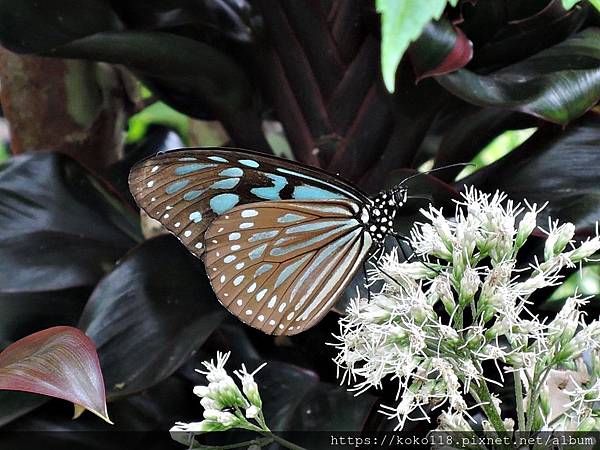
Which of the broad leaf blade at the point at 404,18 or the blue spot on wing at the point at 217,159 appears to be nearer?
the broad leaf blade at the point at 404,18

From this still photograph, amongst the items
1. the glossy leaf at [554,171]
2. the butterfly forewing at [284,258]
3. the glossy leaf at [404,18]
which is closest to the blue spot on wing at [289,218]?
the butterfly forewing at [284,258]

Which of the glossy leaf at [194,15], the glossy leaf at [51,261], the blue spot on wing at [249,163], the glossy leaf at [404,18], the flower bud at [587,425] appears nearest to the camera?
the glossy leaf at [404,18]

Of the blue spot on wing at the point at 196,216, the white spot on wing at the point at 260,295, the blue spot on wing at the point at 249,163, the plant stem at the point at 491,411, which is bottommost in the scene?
the white spot on wing at the point at 260,295

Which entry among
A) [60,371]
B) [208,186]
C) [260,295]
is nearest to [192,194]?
[208,186]

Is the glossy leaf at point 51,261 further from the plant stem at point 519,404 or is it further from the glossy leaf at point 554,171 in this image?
the plant stem at point 519,404

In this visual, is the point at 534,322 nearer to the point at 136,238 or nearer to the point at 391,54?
the point at 391,54

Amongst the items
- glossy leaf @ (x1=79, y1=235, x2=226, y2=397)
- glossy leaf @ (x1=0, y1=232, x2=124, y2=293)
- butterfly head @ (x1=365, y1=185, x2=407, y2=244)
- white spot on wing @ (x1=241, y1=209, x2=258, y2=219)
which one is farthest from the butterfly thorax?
glossy leaf @ (x1=0, y1=232, x2=124, y2=293)

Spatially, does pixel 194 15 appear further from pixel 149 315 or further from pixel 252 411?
pixel 252 411

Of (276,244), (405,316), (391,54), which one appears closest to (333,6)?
(276,244)
